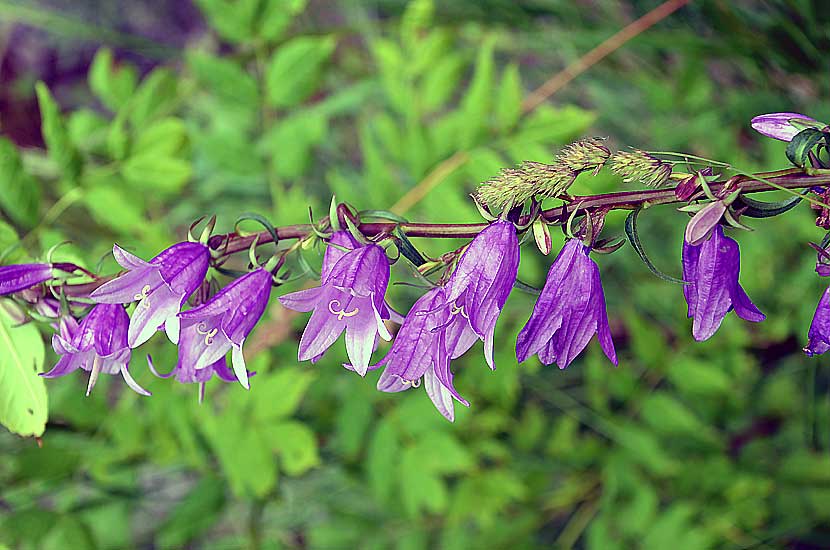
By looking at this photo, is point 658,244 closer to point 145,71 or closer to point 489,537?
point 489,537

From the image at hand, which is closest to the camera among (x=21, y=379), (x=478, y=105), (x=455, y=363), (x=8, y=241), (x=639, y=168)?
(x=639, y=168)

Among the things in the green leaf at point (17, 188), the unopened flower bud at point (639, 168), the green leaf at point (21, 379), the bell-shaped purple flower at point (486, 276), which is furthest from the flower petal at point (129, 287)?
the green leaf at point (17, 188)

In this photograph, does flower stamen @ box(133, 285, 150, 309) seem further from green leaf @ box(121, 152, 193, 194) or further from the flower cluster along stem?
green leaf @ box(121, 152, 193, 194)

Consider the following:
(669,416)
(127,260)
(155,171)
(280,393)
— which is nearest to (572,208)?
(127,260)

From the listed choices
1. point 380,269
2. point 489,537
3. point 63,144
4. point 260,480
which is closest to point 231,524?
point 489,537

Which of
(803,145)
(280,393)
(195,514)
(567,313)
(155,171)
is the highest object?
(803,145)

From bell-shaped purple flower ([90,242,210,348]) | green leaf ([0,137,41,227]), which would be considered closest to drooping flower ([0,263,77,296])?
bell-shaped purple flower ([90,242,210,348])

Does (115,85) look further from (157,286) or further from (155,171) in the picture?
(157,286)

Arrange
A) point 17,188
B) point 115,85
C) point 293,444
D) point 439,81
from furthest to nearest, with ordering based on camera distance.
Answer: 1. point 115,85
2. point 439,81
3. point 293,444
4. point 17,188

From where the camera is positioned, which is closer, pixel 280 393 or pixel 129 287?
pixel 129 287
